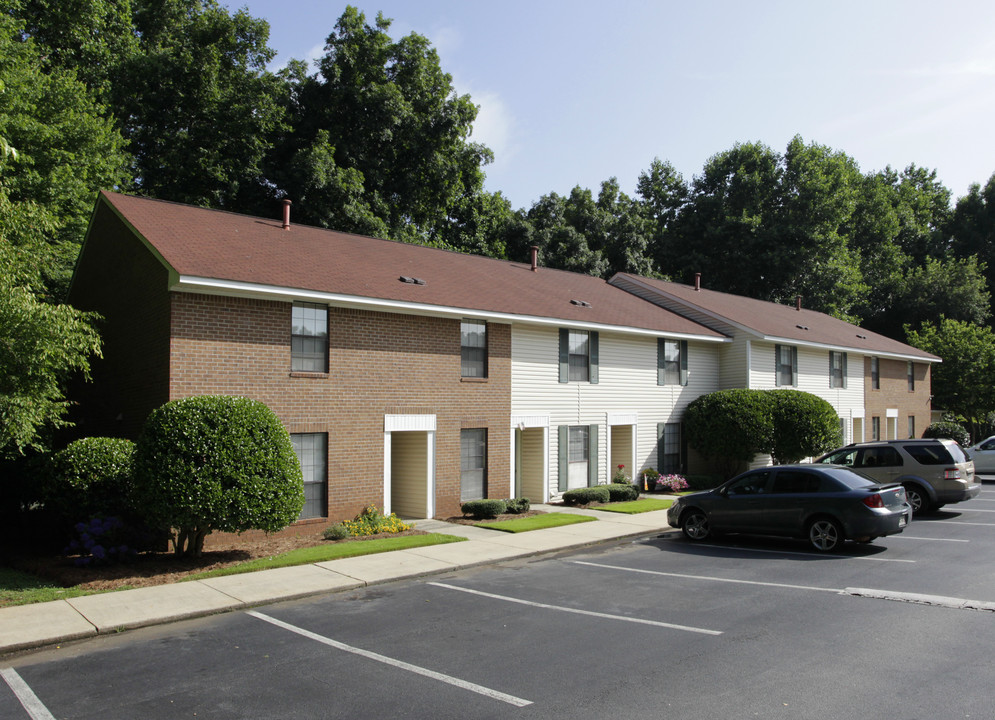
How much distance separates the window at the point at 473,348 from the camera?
19.7 m

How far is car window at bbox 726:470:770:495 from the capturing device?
49.2 ft

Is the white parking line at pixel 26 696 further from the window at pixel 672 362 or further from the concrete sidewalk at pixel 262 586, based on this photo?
the window at pixel 672 362

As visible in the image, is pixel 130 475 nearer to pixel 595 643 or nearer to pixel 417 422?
pixel 417 422

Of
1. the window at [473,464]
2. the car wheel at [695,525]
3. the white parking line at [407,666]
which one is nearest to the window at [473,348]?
the window at [473,464]

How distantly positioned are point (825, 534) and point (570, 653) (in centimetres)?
792

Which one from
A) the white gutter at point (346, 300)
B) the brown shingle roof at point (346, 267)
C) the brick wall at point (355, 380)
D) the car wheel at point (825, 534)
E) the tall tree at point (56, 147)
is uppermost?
the tall tree at point (56, 147)

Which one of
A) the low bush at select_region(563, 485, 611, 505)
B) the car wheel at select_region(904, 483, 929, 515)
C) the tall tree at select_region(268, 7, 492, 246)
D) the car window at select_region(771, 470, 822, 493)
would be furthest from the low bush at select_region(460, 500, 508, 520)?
the tall tree at select_region(268, 7, 492, 246)

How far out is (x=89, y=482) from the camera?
1354 centimetres

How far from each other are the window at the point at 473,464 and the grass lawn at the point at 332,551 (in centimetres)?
340

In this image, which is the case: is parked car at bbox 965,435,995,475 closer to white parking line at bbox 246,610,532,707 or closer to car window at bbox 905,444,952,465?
car window at bbox 905,444,952,465

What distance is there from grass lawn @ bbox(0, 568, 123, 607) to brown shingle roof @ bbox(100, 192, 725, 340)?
579cm

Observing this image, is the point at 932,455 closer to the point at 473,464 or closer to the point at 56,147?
the point at 473,464

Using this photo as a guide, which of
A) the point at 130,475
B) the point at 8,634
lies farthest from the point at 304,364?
the point at 8,634

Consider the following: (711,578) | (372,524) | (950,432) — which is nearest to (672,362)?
(372,524)
